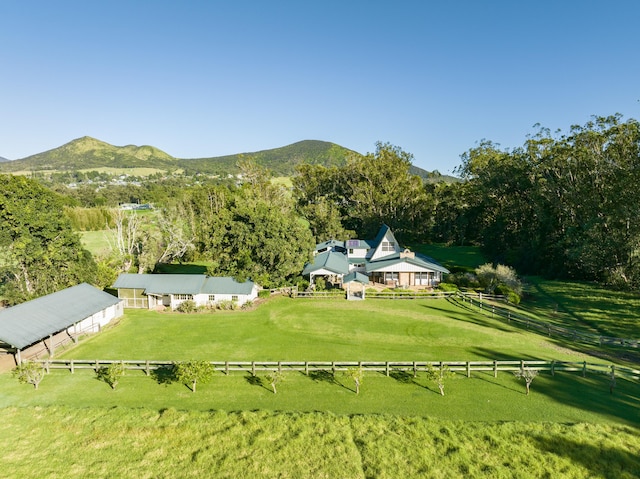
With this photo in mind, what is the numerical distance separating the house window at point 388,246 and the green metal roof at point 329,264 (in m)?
6.55

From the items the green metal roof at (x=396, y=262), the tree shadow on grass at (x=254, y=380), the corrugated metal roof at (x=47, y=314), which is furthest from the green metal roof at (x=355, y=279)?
the corrugated metal roof at (x=47, y=314)

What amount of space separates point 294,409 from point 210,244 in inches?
971

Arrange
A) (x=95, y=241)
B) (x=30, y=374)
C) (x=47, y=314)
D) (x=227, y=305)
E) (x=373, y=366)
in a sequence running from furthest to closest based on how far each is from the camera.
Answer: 1. (x=95, y=241)
2. (x=227, y=305)
3. (x=47, y=314)
4. (x=373, y=366)
5. (x=30, y=374)

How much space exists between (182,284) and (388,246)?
29599 mm

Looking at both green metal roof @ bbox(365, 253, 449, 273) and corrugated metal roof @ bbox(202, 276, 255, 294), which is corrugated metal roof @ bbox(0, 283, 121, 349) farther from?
green metal roof @ bbox(365, 253, 449, 273)

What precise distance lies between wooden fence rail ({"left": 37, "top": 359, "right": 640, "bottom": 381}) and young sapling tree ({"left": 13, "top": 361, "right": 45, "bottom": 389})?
1273 millimetres

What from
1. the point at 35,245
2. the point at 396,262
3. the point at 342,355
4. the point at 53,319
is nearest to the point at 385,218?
the point at 396,262

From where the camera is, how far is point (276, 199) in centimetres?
7331

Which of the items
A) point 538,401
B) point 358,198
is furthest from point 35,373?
point 358,198

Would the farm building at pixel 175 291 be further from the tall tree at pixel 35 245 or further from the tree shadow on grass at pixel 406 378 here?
the tree shadow on grass at pixel 406 378

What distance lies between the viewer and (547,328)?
29.2 m

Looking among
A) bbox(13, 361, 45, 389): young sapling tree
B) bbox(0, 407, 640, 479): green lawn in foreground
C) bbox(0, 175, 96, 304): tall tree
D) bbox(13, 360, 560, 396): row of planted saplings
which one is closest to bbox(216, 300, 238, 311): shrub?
bbox(13, 360, 560, 396): row of planted saplings

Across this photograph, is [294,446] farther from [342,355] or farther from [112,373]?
[112,373]

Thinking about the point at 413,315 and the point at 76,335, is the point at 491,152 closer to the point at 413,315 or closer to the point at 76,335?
the point at 413,315
